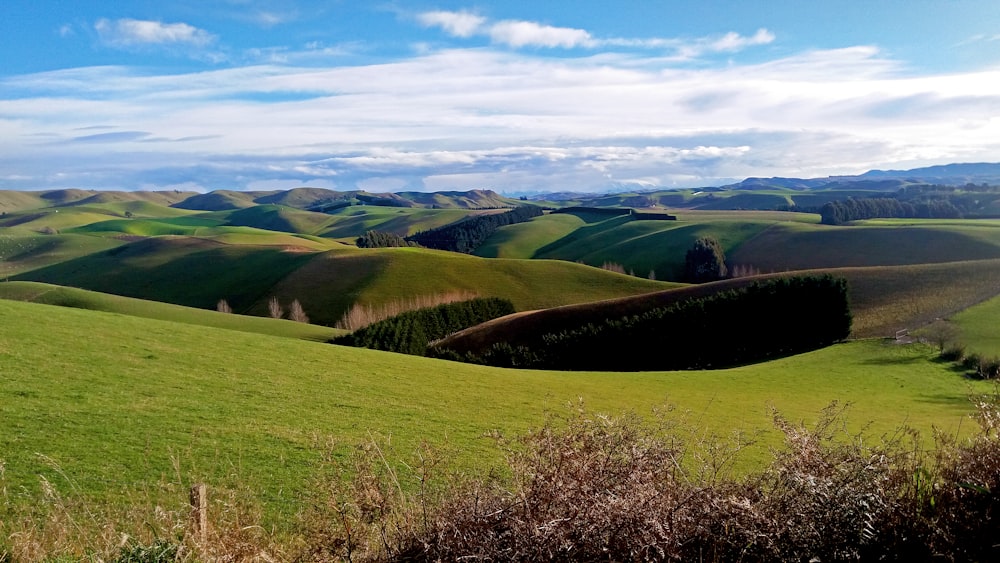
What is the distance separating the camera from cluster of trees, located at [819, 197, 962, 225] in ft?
518

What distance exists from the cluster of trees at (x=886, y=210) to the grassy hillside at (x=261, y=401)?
146457 mm

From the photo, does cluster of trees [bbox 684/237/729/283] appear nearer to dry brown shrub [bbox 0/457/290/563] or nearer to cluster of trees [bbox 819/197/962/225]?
cluster of trees [bbox 819/197/962/225]

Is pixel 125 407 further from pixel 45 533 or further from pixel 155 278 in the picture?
pixel 155 278

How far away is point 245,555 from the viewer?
6.49m

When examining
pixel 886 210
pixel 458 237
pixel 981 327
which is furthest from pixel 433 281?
pixel 886 210

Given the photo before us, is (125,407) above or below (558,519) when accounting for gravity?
below

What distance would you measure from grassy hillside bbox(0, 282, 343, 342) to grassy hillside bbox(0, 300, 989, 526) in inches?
621

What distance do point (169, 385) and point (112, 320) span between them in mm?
12662

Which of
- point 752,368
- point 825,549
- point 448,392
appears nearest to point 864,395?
point 752,368

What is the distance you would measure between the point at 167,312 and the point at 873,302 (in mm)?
62736

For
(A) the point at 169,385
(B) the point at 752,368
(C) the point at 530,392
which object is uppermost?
(A) the point at 169,385

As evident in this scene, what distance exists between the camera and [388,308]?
76000 millimetres

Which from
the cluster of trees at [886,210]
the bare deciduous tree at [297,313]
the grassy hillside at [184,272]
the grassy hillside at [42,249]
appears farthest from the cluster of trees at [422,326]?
the cluster of trees at [886,210]

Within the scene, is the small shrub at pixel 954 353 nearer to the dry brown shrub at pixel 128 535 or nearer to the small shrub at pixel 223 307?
the dry brown shrub at pixel 128 535
